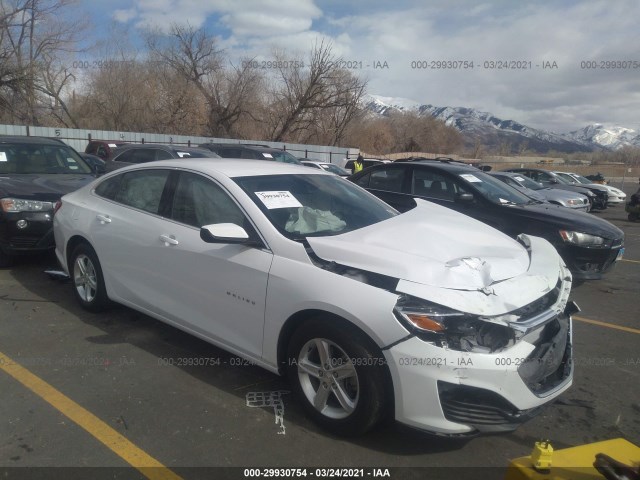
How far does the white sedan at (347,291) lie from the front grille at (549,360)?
0.04 ft

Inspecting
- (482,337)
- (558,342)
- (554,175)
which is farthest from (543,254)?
(554,175)

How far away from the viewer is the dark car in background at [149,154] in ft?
38.8

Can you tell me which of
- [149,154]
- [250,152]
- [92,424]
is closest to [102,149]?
[149,154]

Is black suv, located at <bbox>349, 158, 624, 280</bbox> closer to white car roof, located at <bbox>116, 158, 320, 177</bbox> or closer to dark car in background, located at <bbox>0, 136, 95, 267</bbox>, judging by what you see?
white car roof, located at <bbox>116, 158, 320, 177</bbox>

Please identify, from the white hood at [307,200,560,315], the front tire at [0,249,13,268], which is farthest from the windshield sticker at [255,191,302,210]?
the front tire at [0,249,13,268]

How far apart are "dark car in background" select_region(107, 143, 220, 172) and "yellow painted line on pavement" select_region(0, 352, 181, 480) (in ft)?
28.1

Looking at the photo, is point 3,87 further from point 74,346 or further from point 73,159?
point 74,346

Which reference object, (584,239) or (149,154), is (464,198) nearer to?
(584,239)

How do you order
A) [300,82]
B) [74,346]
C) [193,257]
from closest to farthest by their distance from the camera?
[193,257], [74,346], [300,82]

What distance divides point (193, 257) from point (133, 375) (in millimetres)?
1004

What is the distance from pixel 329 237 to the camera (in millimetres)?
3221

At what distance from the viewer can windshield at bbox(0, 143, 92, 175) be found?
6.74 metres

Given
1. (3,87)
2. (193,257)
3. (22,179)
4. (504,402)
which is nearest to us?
(504,402)

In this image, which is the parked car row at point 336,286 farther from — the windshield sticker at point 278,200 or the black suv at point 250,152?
the black suv at point 250,152
